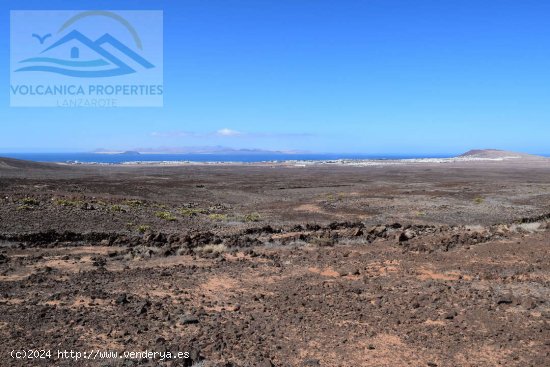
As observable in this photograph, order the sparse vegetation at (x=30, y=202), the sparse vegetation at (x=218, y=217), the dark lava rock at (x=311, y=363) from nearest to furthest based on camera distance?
the dark lava rock at (x=311, y=363)
the sparse vegetation at (x=30, y=202)
the sparse vegetation at (x=218, y=217)

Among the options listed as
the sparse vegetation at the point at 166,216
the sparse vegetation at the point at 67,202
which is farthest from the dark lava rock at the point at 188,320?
the sparse vegetation at the point at 67,202

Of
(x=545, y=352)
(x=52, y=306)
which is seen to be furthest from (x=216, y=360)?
(x=545, y=352)

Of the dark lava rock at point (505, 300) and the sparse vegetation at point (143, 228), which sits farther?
the sparse vegetation at point (143, 228)

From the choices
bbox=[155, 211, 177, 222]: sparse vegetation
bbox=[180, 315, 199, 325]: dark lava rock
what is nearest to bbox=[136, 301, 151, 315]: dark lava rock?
bbox=[180, 315, 199, 325]: dark lava rock

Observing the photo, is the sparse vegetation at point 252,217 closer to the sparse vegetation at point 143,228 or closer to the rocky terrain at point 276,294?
the rocky terrain at point 276,294

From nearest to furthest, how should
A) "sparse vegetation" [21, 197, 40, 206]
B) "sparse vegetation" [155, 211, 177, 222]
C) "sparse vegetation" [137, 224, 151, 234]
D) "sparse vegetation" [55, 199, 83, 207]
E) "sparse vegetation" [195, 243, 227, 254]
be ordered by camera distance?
"sparse vegetation" [195, 243, 227, 254], "sparse vegetation" [137, 224, 151, 234], "sparse vegetation" [21, 197, 40, 206], "sparse vegetation" [155, 211, 177, 222], "sparse vegetation" [55, 199, 83, 207]

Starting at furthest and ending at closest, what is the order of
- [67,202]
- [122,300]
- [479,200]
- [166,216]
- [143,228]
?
[479,200]
[67,202]
[166,216]
[143,228]
[122,300]

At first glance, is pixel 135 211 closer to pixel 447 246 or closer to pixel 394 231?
pixel 394 231

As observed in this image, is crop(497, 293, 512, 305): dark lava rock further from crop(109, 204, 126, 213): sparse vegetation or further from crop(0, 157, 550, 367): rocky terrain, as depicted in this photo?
crop(109, 204, 126, 213): sparse vegetation

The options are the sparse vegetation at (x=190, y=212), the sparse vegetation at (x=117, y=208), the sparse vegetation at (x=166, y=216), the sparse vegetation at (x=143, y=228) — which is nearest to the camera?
the sparse vegetation at (x=143, y=228)

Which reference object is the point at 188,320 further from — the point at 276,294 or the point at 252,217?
the point at 252,217

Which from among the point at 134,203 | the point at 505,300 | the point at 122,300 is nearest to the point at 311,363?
the point at 122,300

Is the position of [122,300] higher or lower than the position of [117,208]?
lower

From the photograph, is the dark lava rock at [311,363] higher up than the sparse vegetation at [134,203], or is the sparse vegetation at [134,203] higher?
the sparse vegetation at [134,203]
